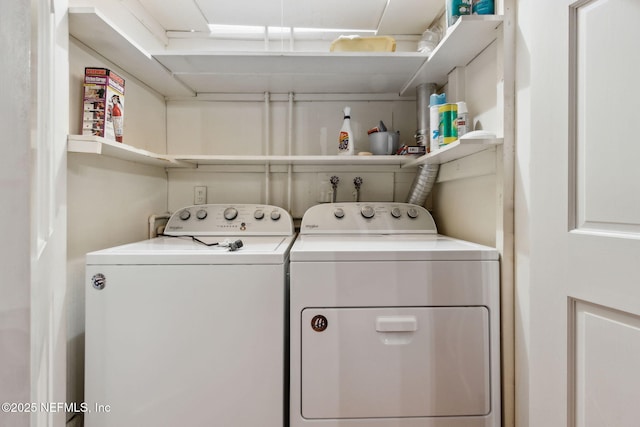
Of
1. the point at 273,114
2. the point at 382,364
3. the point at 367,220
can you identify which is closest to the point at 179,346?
the point at 382,364

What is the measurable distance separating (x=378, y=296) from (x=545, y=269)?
0.53m

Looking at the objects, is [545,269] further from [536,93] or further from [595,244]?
[536,93]

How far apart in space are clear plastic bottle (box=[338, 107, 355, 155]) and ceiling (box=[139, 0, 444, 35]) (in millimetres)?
553

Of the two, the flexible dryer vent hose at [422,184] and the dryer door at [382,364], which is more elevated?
the flexible dryer vent hose at [422,184]

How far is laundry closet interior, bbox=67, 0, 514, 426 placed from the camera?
128 cm

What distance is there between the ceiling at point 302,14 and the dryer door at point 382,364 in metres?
1.66

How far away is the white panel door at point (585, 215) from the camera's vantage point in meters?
0.71

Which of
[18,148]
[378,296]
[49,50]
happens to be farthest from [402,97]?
[18,148]

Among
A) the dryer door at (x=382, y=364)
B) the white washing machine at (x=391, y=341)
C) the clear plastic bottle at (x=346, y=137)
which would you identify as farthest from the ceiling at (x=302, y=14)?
the dryer door at (x=382, y=364)

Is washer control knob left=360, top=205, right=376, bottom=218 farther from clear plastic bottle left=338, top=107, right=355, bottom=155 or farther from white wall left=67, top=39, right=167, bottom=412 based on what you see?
white wall left=67, top=39, right=167, bottom=412

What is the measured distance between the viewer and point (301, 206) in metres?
2.11

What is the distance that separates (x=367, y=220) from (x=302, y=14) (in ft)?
4.22

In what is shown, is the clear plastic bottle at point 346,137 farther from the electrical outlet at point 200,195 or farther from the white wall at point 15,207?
the white wall at point 15,207

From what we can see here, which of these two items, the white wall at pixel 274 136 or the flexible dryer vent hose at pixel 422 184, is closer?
the flexible dryer vent hose at pixel 422 184
